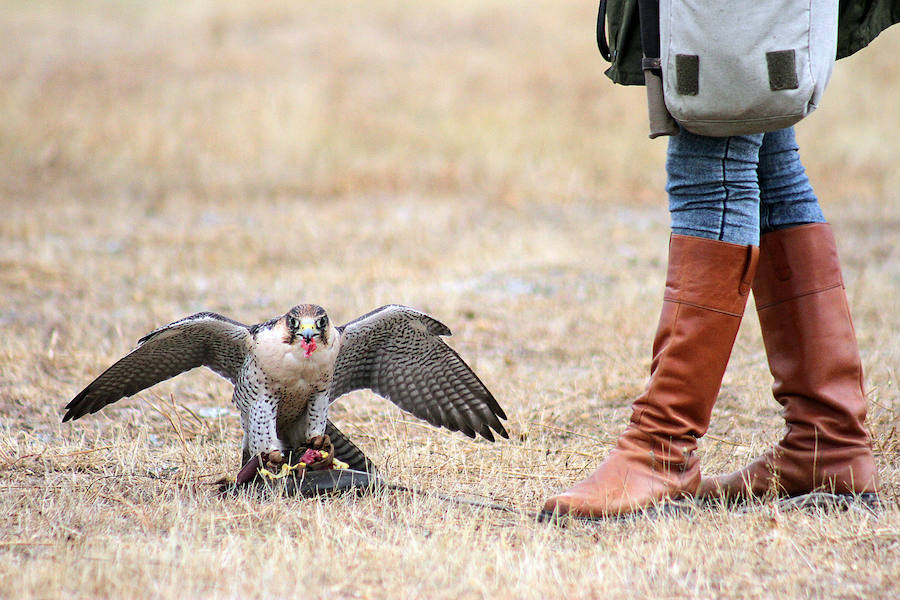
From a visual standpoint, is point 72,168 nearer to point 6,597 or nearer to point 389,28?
point 389,28

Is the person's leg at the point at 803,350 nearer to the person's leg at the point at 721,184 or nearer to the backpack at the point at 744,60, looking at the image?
the person's leg at the point at 721,184

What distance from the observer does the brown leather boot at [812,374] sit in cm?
247

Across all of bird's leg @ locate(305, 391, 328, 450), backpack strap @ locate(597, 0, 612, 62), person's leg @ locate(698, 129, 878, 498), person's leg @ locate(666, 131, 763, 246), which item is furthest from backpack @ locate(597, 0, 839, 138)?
bird's leg @ locate(305, 391, 328, 450)

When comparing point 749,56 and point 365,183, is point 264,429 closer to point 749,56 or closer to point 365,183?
point 749,56

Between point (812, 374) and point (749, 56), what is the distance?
2.78 feet

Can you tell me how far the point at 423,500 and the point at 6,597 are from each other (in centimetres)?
105

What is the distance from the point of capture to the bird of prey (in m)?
2.71

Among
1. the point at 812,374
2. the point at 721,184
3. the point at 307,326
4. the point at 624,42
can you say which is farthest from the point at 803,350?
the point at 307,326

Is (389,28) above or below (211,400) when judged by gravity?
above

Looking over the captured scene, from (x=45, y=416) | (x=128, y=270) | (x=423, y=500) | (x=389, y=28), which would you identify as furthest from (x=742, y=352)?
(x=389, y=28)

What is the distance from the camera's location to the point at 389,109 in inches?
465

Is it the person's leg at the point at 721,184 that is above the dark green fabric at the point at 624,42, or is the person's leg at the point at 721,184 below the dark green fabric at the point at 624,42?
below

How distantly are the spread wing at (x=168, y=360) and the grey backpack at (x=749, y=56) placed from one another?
1.42 meters

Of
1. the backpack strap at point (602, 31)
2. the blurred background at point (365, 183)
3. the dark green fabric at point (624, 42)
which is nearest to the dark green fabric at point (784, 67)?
the dark green fabric at point (624, 42)
